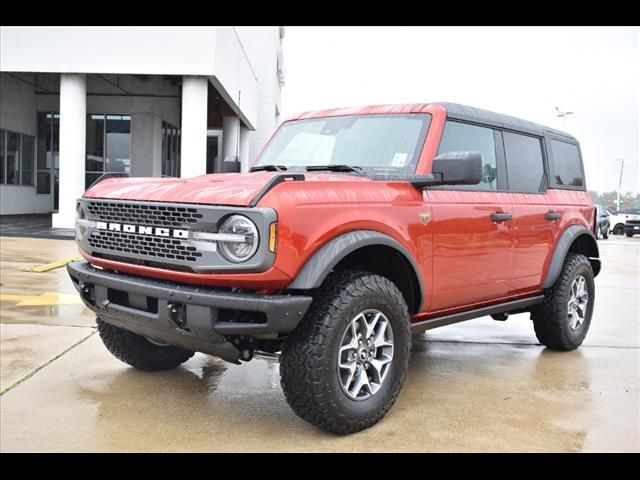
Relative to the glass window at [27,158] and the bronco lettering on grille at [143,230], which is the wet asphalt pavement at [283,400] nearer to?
the bronco lettering on grille at [143,230]

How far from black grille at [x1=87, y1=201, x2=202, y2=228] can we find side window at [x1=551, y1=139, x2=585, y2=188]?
3668 mm

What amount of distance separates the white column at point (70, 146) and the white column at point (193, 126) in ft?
8.68

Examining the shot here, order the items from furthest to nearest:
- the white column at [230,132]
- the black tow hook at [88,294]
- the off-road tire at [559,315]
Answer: the white column at [230,132], the off-road tire at [559,315], the black tow hook at [88,294]

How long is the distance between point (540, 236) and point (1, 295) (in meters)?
5.95

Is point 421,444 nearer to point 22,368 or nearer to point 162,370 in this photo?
point 162,370

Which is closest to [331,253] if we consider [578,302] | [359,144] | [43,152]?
[359,144]

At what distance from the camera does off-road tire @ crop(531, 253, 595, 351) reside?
5598 mm

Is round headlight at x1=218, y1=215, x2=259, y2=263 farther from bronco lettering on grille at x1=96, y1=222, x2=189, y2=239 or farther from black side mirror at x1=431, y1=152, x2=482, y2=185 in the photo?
black side mirror at x1=431, y1=152, x2=482, y2=185

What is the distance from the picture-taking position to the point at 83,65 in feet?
54.0

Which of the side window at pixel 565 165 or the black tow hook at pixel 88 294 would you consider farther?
the side window at pixel 565 165

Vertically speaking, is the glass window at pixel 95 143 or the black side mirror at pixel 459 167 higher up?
the glass window at pixel 95 143

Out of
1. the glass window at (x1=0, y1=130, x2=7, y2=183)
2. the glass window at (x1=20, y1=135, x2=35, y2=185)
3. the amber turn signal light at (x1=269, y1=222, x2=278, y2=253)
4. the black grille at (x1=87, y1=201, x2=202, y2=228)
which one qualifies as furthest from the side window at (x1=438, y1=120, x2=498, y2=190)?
the glass window at (x1=20, y1=135, x2=35, y2=185)

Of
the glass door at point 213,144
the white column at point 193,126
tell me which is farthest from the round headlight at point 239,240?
the glass door at point 213,144

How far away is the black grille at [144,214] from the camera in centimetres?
343
